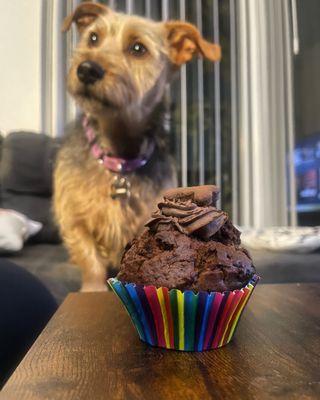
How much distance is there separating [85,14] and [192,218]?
1.52m

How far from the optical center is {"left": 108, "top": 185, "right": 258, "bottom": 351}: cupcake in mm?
577

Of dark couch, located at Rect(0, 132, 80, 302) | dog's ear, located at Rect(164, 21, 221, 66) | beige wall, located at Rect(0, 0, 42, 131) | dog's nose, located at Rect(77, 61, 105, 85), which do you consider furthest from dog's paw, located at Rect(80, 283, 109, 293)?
beige wall, located at Rect(0, 0, 42, 131)

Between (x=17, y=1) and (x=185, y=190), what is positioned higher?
(x=17, y=1)

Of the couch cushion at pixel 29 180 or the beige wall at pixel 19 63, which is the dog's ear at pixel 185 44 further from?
the beige wall at pixel 19 63

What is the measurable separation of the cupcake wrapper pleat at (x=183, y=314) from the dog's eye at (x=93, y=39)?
51.8 inches

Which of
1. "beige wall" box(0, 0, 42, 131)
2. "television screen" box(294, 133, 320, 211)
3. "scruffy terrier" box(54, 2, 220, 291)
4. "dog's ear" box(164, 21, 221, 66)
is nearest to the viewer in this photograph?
"scruffy terrier" box(54, 2, 220, 291)

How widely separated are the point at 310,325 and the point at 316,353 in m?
0.13

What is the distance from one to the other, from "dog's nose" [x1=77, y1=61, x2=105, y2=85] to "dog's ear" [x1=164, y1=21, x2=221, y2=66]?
403mm

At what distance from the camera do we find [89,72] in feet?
5.05

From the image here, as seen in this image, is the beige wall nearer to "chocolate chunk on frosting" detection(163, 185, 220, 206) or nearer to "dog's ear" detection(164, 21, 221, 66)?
"dog's ear" detection(164, 21, 221, 66)

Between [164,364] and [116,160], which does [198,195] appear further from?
[116,160]

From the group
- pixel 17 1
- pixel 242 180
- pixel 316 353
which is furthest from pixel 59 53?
pixel 316 353

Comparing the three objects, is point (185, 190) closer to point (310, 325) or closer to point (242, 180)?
point (310, 325)

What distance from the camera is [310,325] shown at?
0.70 metres
